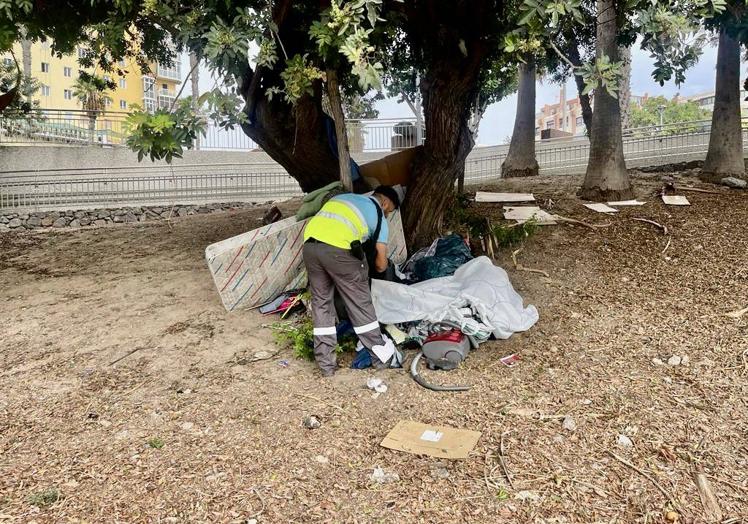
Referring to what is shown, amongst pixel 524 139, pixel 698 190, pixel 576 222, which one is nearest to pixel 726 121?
pixel 698 190

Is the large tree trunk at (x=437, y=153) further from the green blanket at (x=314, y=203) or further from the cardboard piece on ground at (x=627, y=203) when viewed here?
the cardboard piece on ground at (x=627, y=203)

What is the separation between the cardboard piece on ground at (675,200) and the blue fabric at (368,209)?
5.07 m

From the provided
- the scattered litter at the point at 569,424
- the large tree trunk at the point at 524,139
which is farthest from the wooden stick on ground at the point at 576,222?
the large tree trunk at the point at 524,139

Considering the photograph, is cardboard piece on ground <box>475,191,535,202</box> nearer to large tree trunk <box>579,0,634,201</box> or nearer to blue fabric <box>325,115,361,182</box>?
large tree trunk <box>579,0,634,201</box>

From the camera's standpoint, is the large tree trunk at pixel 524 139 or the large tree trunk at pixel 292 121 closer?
the large tree trunk at pixel 292 121

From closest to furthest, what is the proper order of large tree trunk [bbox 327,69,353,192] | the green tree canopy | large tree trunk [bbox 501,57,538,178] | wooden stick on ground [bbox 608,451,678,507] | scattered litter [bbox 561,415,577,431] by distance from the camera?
wooden stick on ground [bbox 608,451,678,507]
scattered litter [bbox 561,415,577,431]
large tree trunk [bbox 327,69,353,192]
large tree trunk [bbox 501,57,538,178]
the green tree canopy

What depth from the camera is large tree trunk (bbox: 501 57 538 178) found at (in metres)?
11.3

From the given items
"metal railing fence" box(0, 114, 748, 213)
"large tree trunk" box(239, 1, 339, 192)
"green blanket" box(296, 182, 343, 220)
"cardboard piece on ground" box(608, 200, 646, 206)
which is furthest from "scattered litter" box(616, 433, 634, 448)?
"metal railing fence" box(0, 114, 748, 213)

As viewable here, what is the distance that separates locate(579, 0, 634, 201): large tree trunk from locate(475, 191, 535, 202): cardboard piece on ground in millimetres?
851

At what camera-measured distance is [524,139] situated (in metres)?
11.3

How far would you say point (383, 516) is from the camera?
2436mm

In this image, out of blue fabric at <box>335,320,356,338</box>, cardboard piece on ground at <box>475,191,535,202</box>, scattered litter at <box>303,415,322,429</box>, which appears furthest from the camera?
cardboard piece on ground at <box>475,191,535,202</box>

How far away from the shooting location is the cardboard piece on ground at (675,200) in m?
7.29

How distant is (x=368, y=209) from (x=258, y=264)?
1179mm
